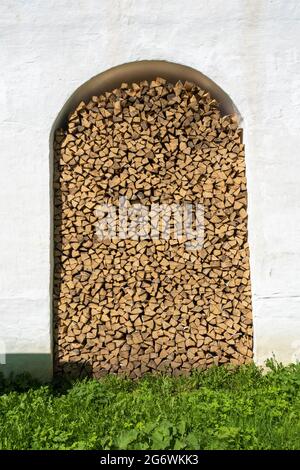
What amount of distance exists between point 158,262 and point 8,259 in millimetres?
1428

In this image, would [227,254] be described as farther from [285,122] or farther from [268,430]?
[268,430]

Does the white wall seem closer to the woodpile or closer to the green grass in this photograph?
the woodpile

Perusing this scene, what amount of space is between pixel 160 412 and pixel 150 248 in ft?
5.57

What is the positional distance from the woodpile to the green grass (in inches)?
10.9

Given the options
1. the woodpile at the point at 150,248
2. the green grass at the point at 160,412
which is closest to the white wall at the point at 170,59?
the woodpile at the point at 150,248

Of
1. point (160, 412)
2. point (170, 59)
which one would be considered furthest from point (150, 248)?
point (170, 59)

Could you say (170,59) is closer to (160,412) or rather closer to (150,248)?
(150,248)

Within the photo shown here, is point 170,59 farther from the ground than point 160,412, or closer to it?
farther from the ground

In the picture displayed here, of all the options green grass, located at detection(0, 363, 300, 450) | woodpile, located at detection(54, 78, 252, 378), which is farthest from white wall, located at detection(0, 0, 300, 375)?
green grass, located at detection(0, 363, 300, 450)

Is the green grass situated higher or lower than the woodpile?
lower

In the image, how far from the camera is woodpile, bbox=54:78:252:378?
486 centimetres

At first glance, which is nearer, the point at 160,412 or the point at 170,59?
the point at 160,412

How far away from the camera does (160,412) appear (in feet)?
12.3

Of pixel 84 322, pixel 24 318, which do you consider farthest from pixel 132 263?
pixel 24 318
